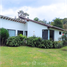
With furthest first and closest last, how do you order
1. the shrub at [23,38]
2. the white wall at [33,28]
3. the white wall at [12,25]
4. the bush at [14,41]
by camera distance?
the white wall at [33,28] → the white wall at [12,25] → the shrub at [23,38] → the bush at [14,41]

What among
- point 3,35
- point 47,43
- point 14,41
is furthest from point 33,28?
point 3,35

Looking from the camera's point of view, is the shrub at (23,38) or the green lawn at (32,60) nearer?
the green lawn at (32,60)

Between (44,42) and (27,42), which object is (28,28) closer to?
(27,42)

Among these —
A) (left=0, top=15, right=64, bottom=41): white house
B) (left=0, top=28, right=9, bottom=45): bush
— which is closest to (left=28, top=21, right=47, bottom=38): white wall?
(left=0, top=15, right=64, bottom=41): white house

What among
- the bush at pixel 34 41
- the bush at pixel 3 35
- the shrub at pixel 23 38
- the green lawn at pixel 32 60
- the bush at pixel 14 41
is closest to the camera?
the green lawn at pixel 32 60

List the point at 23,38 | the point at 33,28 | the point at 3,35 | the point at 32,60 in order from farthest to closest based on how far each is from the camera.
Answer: the point at 33,28, the point at 23,38, the point at 3,35, the point at 32,60

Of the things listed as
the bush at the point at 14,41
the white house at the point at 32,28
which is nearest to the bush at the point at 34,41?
the bush at the point at 14,41

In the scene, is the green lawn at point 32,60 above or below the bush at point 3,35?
below

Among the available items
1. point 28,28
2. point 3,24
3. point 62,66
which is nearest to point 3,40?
point 3,24

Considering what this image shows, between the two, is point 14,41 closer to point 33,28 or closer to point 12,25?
point 12,25

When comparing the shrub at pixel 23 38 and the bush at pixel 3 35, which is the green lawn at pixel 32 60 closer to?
the bush at pixel 3 35

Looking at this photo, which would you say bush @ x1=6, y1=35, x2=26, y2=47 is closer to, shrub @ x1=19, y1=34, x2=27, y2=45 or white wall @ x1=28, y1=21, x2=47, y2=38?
shrub @ x1=19, y1=34, x2=27, y2=45

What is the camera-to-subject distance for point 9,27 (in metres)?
12.5

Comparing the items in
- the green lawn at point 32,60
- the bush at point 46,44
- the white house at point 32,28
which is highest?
the white house at point 32,28
